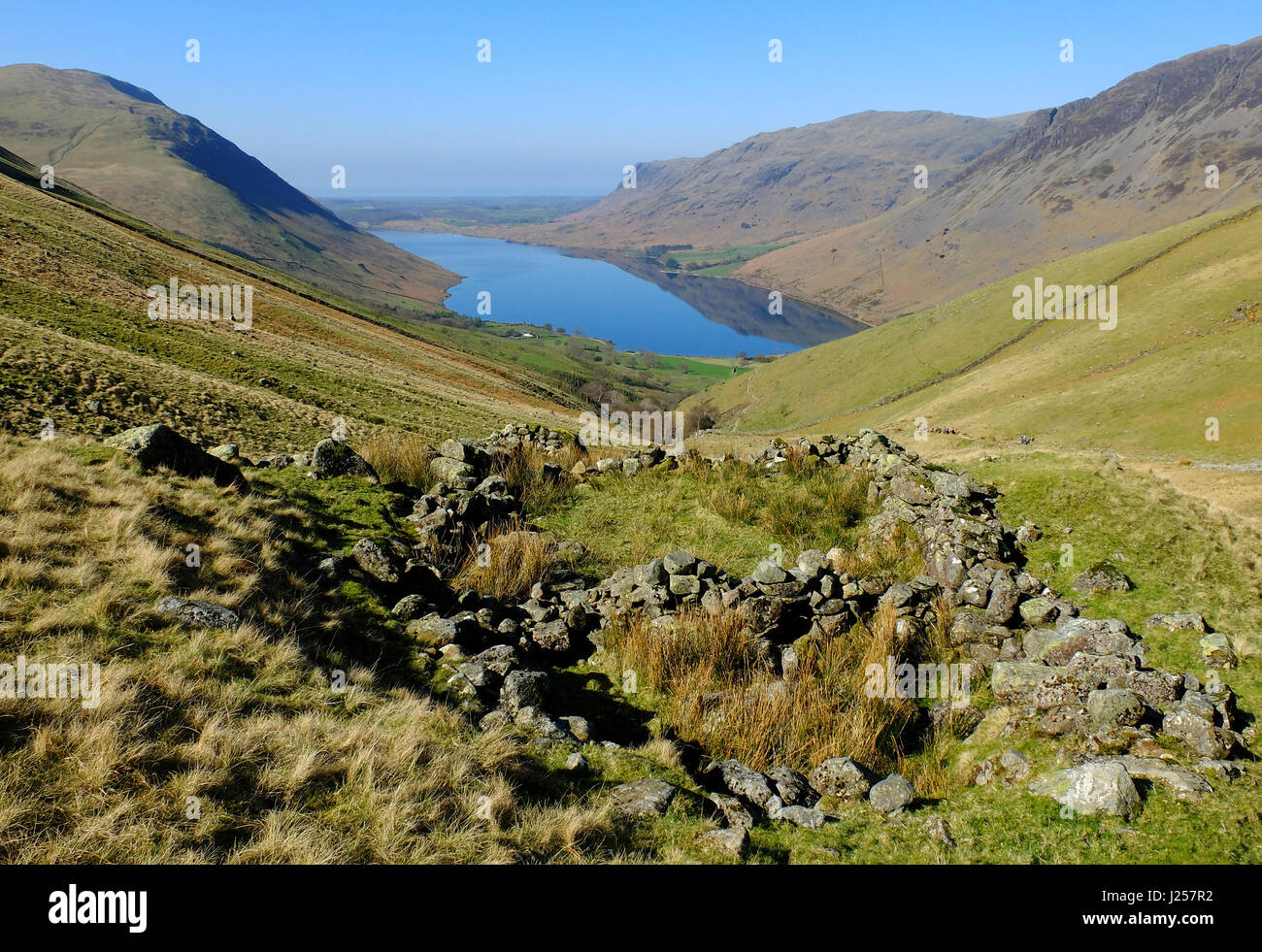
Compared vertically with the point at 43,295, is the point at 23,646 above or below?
below

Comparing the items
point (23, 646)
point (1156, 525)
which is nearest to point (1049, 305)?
point (1156, 525)

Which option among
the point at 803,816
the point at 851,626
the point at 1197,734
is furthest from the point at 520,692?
the point at 1197,734

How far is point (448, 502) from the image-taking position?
11.4m

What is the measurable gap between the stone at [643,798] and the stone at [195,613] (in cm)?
398

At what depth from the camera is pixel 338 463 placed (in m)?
11.9

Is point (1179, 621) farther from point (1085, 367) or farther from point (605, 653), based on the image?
point (1085, 367)

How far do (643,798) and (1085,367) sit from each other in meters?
59.3

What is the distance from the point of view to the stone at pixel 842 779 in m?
5.95

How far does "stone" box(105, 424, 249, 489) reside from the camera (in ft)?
29.8

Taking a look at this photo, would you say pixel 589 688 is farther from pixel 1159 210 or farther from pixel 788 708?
pixel 1159 210

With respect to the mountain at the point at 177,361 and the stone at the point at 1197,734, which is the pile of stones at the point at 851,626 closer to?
the stone at the point at 1197,734

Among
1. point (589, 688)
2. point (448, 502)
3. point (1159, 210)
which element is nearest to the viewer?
point (589, 688)

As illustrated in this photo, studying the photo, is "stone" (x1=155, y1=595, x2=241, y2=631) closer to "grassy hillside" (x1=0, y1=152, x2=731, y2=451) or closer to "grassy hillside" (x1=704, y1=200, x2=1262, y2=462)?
"grassy hillside" (x1=0, y1=152, x2=731, y2=451)

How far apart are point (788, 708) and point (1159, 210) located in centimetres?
26099
